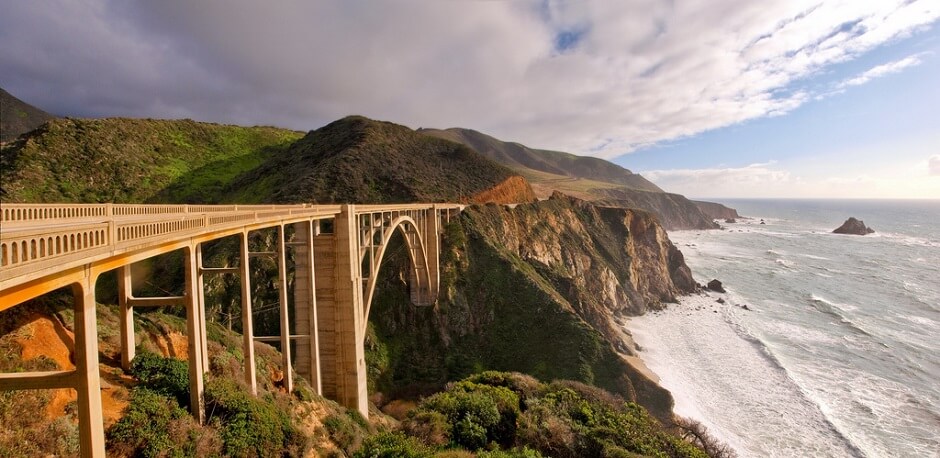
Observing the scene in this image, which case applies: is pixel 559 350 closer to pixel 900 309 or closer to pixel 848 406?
pixel 848 406

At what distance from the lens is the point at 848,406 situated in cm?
2341

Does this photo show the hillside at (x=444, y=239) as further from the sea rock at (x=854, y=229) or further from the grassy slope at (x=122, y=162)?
the sea rock at (x=854, y=229)

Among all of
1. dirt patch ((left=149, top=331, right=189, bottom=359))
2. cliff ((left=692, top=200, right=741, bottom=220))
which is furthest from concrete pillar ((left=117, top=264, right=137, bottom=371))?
cliff ((left=692, top=200, right=741, bottom=220))

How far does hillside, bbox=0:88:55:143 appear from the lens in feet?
140

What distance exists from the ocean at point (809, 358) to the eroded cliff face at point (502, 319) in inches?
149

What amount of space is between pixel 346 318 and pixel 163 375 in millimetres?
8033

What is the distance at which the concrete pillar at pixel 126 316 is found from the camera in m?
8.17

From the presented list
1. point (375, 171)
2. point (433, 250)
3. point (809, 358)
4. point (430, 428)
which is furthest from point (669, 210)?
point (430, 428)

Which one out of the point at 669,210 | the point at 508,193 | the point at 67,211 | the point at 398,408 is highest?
the point at 508,193

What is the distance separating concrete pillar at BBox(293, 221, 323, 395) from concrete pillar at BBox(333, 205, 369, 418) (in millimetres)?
1429

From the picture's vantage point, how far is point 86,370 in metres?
5.16

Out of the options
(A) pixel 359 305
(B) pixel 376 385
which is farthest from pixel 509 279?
(A) pixel 359 305

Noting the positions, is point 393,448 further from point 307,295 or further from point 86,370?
point 307,295

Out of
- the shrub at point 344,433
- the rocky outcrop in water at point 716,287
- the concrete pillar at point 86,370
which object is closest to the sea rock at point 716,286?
the rocky outcrop in water at point 716,287
